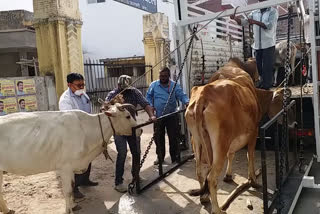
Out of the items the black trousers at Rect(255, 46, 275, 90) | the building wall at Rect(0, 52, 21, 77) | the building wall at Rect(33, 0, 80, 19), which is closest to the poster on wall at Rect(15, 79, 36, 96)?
the building wall at Rect(33, 0, 80, 19)

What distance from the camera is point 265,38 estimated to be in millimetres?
5754

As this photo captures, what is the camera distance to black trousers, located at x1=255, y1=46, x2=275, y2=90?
582cm

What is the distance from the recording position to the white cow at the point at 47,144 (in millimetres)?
3510

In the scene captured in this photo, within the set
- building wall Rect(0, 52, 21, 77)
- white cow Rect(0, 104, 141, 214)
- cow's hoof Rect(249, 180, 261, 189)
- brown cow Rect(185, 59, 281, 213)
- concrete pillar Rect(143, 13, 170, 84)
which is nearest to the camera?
brown cow Rect(185, 59, 281, 213)

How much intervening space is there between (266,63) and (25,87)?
5183 millimetres

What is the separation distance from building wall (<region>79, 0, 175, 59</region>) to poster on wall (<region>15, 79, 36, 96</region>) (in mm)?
15434

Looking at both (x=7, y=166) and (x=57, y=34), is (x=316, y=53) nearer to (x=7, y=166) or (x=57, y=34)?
A: (x=7, y=166)

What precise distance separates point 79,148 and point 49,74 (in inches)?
194

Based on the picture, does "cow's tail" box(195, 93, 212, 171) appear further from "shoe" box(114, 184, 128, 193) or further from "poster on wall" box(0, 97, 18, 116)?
"poster on wall" box(0, 97, 18, 116)

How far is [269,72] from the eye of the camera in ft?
19.3

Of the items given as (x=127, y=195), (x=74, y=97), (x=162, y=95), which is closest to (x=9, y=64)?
(x=162, y=95)

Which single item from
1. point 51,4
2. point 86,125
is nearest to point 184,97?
point 86,125

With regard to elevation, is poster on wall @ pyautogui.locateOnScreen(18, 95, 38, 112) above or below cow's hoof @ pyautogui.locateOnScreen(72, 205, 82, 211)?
above

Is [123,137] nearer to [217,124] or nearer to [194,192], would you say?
[194,192]
